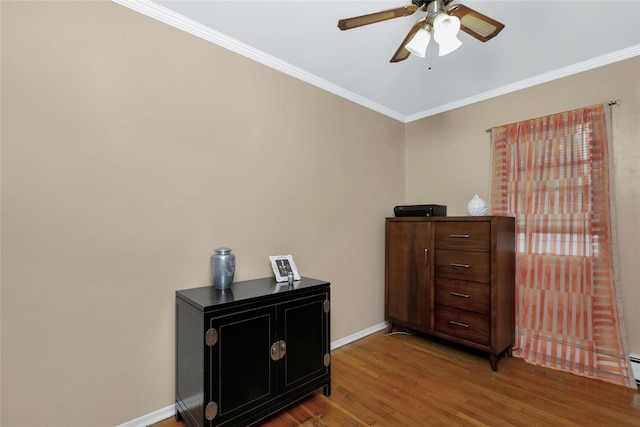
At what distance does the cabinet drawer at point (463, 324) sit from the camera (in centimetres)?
236

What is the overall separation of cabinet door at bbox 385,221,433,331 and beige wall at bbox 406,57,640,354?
1.98ft

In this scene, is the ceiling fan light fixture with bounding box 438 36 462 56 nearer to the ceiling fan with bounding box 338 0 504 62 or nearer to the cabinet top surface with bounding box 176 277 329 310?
the ceiling fan with bounding box 338 0 504 62

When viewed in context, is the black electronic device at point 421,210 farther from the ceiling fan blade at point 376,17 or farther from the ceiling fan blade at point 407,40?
the ceiling fan blade at point 376,17

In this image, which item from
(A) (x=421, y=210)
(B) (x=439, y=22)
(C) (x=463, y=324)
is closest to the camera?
(B) (x=439, y=22)

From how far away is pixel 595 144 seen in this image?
89.3 inches

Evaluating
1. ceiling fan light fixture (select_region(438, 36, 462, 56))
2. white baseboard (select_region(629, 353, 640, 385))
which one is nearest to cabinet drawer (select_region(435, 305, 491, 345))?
white baseboard (select_region(629, 353, 640, 385))

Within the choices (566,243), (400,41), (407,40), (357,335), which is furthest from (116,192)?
(566,243)

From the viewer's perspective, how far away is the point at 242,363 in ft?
5.18

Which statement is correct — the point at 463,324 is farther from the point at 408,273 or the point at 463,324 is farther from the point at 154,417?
the point at 154,417

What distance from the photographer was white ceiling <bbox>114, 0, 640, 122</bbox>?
175cm

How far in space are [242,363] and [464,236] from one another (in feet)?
6.47

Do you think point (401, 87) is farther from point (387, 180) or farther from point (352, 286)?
point (352, 286)

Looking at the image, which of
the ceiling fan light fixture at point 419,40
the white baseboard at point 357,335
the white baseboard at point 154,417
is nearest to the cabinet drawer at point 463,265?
the white baseboard at point 357,335

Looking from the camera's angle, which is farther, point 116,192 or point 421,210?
point 421,210
